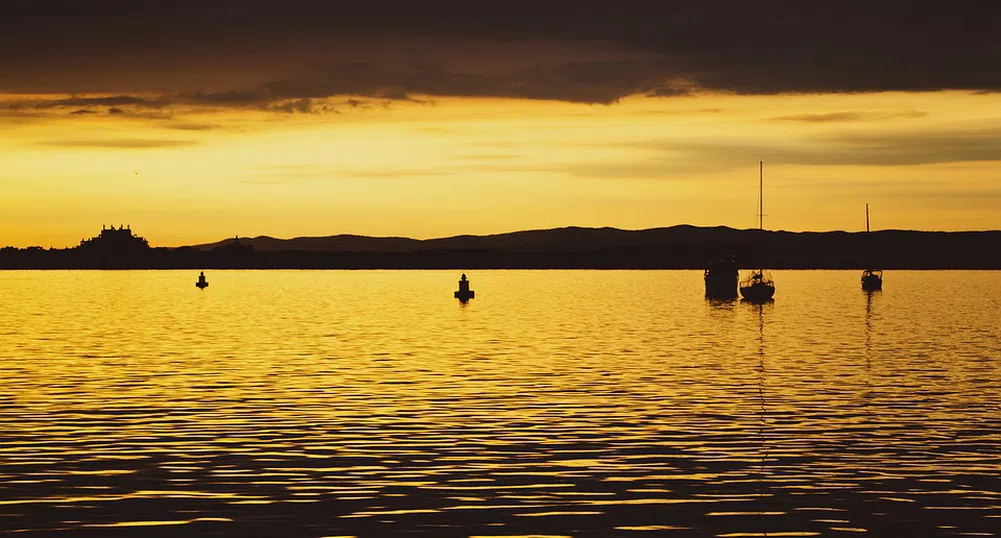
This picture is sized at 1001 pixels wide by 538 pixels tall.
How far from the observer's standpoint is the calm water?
78.6ft

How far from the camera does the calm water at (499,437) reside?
24.0 m

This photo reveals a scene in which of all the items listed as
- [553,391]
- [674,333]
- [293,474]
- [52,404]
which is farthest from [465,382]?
[674,333]

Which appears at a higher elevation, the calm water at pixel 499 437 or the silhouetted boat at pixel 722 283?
the silhouetted boat at pixel 722 283

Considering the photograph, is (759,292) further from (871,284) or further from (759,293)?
(871,284)

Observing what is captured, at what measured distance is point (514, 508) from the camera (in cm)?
2450

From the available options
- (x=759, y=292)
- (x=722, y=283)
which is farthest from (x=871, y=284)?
(x=759, y=292)

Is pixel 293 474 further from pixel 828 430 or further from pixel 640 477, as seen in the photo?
pixel 828 430

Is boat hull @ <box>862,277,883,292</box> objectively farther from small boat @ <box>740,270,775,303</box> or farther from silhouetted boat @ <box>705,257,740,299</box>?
small boat @ <box>740,270,775,303</box>

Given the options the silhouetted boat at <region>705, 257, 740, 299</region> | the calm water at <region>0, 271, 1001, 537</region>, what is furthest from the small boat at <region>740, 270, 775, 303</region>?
the calm water at <region>0, 271, 1001, 537</region>

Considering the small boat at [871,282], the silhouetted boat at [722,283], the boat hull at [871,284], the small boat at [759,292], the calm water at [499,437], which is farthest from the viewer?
the small boat at [871,282]

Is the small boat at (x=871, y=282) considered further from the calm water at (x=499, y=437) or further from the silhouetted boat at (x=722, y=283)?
the calm water at (x=499, y=437)

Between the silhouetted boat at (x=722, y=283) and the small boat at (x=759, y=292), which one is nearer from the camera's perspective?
the small boat at (x=759, y=292)

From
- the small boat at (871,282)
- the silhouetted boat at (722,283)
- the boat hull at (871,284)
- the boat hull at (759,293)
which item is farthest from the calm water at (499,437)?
the small boat at (871,282)

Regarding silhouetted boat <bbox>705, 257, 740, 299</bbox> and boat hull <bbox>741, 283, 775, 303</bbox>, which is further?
silhouetted boat <bbox>705, 257, 740, 299</bbox>
